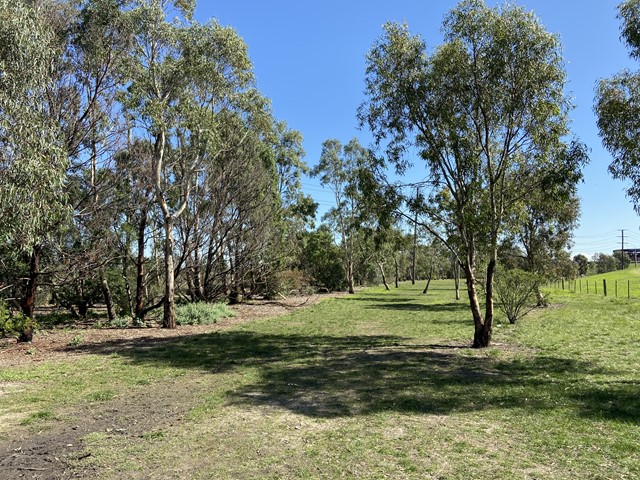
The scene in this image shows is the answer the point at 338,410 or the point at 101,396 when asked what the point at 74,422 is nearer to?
the point at 101,396

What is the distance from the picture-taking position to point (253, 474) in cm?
442

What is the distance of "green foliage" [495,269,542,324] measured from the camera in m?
15.6

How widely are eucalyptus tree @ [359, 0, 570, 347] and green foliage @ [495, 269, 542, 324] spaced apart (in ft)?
13.9

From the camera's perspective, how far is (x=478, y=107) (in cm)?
1135

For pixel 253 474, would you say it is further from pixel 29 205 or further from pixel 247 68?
pixel 247 68

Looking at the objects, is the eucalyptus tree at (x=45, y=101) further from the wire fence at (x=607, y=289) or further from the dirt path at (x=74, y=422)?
the wire fence at (x=607, y=289)

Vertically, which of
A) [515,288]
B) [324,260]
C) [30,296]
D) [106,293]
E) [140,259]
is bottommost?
[106,293]

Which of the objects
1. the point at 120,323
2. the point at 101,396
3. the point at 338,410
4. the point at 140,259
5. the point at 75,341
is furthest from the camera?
the point at 140,259

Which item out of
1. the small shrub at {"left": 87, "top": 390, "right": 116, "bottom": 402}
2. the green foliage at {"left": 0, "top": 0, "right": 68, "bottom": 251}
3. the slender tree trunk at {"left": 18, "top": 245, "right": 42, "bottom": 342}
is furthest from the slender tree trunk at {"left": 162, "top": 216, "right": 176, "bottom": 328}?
the small shrub at {"left": 87, "top": 390, "right": 116, "bottom": 402}

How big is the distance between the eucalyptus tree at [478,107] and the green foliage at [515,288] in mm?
4225

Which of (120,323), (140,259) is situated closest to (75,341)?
(120,323)

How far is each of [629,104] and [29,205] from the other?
12.2 meters

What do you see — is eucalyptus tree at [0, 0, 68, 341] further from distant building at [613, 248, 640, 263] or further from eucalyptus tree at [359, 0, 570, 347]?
distant building at [613, 248, 640, 263]

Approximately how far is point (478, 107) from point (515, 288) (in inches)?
305
